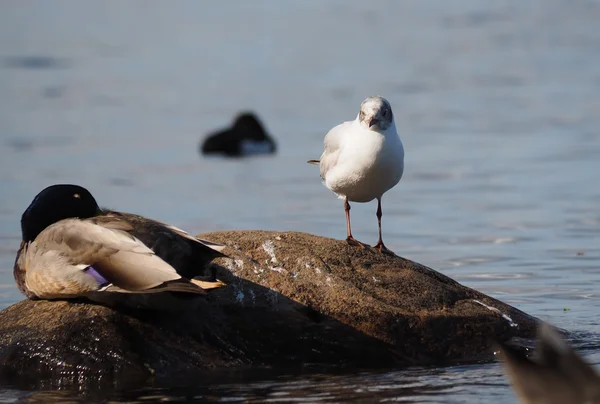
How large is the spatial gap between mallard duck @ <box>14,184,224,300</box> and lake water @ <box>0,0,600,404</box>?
2.29ft

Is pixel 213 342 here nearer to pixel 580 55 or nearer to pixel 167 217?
pixel 167 217

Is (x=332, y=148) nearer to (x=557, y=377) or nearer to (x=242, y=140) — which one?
(x=557, y=377)

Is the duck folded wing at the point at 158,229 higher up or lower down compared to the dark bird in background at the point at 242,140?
lower down

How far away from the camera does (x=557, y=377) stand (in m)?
5.04

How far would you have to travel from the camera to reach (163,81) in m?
27.0

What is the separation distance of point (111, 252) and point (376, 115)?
2159 mm

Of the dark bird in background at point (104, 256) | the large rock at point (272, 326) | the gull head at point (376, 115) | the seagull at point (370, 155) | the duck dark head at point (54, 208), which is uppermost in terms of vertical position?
the gull head at point (376, 115)

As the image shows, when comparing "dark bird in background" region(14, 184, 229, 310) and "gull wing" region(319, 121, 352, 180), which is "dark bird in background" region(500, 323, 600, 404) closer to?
"dark bird in background" region(14, 184, 229, 310)

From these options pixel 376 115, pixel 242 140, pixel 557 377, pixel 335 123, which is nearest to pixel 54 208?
pixel 376 115

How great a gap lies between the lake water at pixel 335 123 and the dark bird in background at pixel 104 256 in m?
0.68

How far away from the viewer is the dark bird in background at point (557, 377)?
4984mm

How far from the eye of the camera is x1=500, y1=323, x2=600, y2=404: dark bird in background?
4.98 metres

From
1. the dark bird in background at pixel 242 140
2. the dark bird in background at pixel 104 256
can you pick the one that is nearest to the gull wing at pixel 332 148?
the dark bird in background at pixel 104 256

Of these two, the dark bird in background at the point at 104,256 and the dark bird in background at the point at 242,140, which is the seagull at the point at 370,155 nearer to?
the dark bird in background at the point at 104,256
